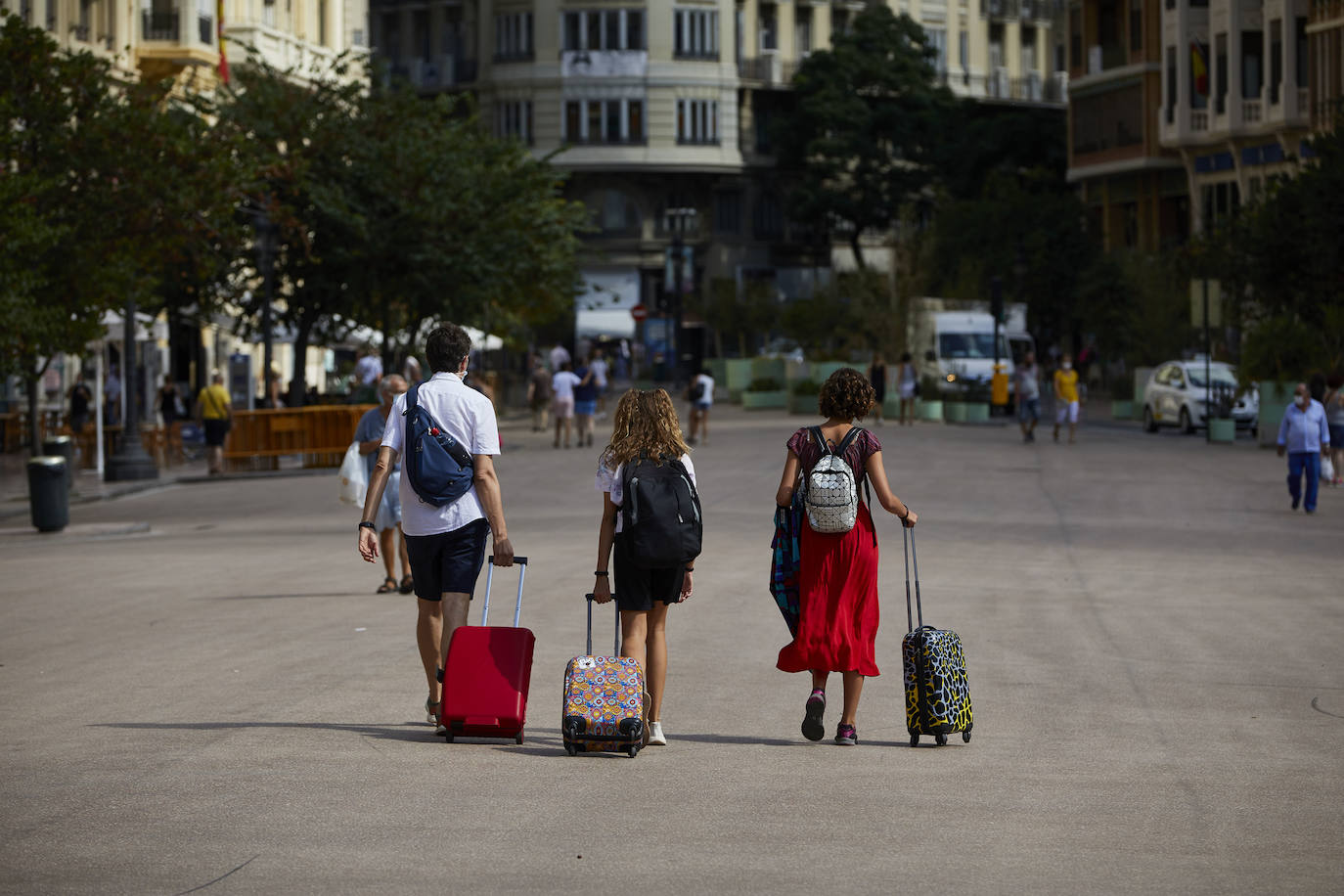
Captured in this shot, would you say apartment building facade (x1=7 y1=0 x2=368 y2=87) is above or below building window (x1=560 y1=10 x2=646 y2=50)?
below

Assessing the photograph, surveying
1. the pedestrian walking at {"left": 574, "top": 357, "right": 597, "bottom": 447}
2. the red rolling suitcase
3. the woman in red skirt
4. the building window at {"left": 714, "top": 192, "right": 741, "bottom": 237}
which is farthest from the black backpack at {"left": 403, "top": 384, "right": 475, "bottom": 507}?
the building window at {"left": 714, "top": 192, "right": 741, "bottom": 237}

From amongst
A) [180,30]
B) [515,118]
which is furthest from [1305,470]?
[515,118]

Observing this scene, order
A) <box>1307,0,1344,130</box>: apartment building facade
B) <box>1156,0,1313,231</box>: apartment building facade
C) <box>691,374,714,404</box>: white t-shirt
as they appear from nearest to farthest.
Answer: <box>691,374,714,404</box>: white t-shirt, <box>1307,0,1344,130</box>: apartment building facade, <box>1156,0,1313,231</box>: apartment building facade

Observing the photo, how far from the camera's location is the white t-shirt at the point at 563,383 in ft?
131

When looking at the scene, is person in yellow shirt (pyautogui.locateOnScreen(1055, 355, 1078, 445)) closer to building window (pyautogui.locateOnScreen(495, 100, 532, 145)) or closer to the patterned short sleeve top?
the patterned short sleeve top

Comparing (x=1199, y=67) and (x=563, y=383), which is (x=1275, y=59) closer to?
(x=1199, y=67)

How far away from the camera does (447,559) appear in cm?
961

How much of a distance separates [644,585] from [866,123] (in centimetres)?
7672

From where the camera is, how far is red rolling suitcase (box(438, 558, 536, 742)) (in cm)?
938

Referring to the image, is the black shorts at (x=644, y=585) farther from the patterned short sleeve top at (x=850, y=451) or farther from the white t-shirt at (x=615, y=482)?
the patterned short sleeve top at (x=850, y=451)

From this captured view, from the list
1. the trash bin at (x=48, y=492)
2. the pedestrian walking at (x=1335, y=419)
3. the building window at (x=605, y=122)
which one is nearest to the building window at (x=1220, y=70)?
the building window at (x=605, y=122)

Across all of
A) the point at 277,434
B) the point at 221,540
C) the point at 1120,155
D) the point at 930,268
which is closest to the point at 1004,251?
the point at 1120,155

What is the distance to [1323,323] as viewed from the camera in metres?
39.4

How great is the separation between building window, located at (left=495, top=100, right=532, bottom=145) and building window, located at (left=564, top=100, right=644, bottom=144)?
5.31ft
